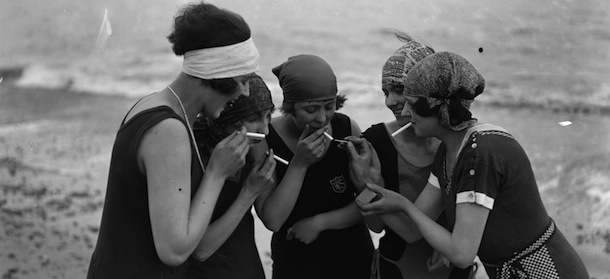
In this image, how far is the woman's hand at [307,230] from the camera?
2402 millimetres

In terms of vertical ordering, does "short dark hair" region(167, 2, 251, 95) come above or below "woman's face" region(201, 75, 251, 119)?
above

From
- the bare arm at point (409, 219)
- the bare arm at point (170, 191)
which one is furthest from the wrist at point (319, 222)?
the bare arm at point (170, 191)

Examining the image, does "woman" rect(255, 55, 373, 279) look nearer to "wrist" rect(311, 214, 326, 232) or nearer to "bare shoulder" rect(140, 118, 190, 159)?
"wrist" rect(311, 214, 326, 232)

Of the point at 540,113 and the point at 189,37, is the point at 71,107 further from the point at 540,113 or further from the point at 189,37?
the point at 540,113

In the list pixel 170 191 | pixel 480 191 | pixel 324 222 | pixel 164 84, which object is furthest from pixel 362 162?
pixel 164 84

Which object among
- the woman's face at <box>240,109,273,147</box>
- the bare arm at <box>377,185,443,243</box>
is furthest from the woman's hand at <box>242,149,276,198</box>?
the bare arm at <box>377,185,443,243</box>

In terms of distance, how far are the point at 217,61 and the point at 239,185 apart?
0.48m

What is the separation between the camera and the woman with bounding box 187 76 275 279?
1.99 meters

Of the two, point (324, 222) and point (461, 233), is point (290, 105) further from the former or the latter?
point (461, 233)

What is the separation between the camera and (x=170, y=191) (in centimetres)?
161

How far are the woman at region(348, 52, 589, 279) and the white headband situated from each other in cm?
57

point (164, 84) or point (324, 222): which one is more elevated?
point (324, 222)

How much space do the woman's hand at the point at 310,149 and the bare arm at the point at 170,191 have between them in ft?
2.04

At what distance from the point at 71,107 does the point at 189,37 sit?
2292mm
